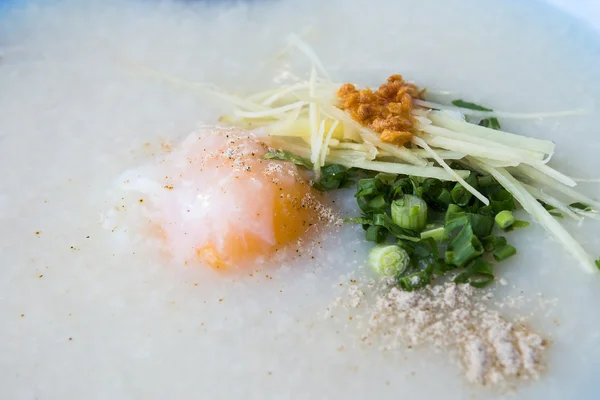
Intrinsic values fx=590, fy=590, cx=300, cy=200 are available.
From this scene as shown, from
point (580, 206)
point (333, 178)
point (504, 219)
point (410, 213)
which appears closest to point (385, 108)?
point (333, 178)

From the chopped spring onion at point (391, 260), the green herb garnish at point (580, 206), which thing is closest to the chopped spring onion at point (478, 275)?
the chopped spring onion at point (391, 260)

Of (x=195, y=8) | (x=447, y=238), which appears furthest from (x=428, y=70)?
(x=195, y=8)

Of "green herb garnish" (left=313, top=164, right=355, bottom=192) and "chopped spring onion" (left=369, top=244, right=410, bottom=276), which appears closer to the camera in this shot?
"chopped spring onion" (left=369, top=244, right=410, bottom=276)

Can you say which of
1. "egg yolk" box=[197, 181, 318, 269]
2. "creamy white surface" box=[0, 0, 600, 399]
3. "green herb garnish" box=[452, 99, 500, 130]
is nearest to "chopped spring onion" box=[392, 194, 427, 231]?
"creamy white surface" box=[0, 0, 600, 399]

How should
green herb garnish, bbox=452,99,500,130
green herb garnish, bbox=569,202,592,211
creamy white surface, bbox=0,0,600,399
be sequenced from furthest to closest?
green herb garnish, bbox=452,99,500,130 < green herb garnish, bbox=569,202,592,211 < creamy white surface, bbox=0,0,600,399

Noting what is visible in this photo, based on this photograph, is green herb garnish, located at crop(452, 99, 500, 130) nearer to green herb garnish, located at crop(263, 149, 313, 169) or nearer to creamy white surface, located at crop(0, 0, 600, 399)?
creamy white surface, located at crop(0, 0, 600, 399)

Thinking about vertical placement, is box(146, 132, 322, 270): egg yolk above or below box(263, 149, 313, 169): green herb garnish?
below

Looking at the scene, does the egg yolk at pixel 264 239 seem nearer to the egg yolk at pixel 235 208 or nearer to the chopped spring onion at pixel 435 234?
the egg yolk at pixel 235 208

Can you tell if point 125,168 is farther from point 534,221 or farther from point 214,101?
point 534,221
